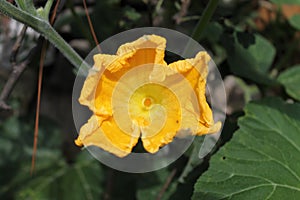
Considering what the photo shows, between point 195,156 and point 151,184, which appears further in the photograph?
point 151,184

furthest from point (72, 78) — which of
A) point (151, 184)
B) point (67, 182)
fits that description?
point (151, 184)

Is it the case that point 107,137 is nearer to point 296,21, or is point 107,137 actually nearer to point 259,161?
point 259,161

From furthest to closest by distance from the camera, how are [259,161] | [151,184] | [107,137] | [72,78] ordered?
[72,78]
[151,184]
[259,161]
[107,137]

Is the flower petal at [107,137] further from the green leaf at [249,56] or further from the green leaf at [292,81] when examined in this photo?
the green leaf at [292,81]

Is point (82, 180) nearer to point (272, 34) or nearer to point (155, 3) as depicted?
point (155, 3)

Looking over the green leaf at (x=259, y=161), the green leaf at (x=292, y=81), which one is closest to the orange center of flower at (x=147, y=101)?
the green leaf at (x=259, y=161)

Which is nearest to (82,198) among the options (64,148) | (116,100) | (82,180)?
(82,180)

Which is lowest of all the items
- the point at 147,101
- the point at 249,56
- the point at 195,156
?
the point at 195,156

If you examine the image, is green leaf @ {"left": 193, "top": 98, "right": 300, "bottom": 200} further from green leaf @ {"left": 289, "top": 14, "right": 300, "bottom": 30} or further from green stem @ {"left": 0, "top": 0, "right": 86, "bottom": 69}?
green leaf @ {"left": 289, "top": 14, "right": 300, "bottom": 30}
